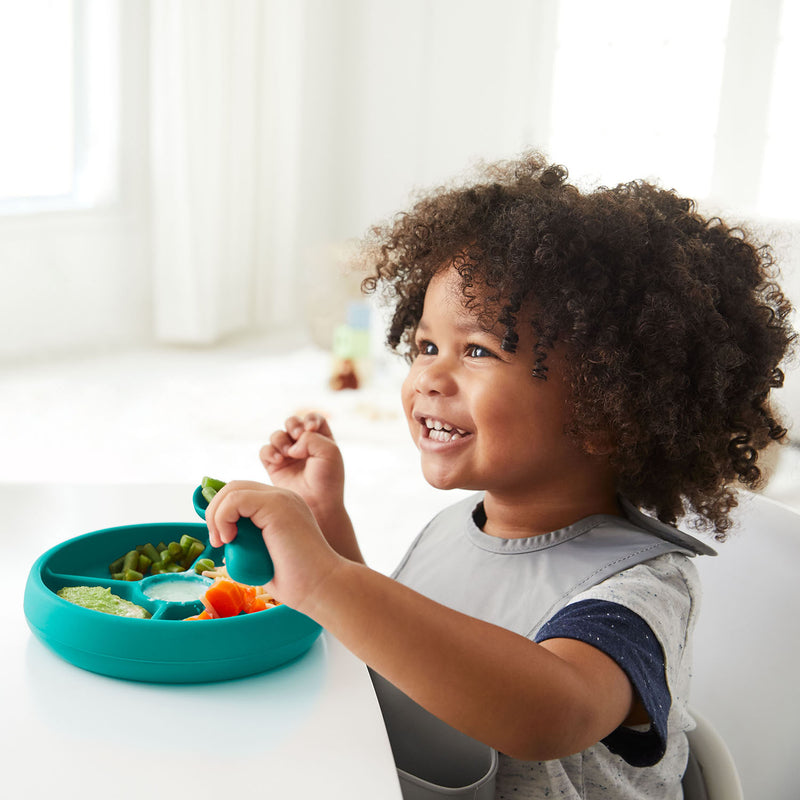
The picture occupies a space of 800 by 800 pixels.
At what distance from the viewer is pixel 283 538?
63 centimetres

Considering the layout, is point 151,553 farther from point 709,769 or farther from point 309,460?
point 709,769

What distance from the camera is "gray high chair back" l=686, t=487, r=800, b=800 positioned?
0.82 m

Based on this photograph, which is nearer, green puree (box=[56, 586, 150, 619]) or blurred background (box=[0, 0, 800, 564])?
green puree (box=[56, 586, 150, 619])

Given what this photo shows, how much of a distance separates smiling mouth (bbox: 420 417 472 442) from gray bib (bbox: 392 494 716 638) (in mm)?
115

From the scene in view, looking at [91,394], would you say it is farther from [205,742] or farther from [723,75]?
[205,742]

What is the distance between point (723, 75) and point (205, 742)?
11.2 ft

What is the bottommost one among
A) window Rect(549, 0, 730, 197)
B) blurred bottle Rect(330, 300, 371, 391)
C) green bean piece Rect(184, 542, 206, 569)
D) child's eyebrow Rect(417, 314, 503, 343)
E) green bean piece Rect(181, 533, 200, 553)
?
blurred bottle Rect(330, 300, 371, 391)

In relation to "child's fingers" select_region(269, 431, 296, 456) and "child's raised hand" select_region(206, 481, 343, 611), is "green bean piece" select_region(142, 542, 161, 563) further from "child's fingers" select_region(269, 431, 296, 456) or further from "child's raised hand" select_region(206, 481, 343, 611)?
"child's fingers" select_region(269, 431, 296, 456)

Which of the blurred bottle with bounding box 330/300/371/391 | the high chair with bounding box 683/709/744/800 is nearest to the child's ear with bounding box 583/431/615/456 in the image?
the high chair with bounding box 683/709/744/800

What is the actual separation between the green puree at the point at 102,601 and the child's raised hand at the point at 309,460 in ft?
1.02

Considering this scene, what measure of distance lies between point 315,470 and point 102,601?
0.34 meters

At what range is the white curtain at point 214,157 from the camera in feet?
12.6

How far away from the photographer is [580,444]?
0.88 meters

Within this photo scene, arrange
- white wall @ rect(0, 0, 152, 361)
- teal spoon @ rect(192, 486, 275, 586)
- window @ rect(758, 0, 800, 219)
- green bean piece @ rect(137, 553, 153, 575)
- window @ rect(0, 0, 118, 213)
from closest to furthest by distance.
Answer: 1. teal spoon @ rect(192, 486, 275, 586)
2. green bean piece @ rect(137, 553, 153, 575)
3. window @ rect(758, 0, 800, 219)
4. window @ rect(0, 0, 118, 213)
5. white wall @ rect(0, 0, 152, 361)
